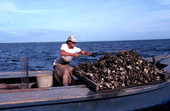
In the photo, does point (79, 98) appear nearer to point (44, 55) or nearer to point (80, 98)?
point (80, 98)

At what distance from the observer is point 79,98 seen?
15.6ft

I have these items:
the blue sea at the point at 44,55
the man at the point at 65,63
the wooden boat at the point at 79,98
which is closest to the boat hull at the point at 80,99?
the wooden boat at the point at 79,98

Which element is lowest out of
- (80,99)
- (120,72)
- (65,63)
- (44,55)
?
(44,55)

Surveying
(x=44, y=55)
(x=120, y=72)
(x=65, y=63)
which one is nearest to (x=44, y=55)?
(x=44, y=55)

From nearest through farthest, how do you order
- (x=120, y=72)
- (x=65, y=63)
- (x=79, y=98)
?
(x=79, y=98), (x=120, y=72), (x=65, y=63)

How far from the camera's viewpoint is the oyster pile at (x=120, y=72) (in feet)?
17.7

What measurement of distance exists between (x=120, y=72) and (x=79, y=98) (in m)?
1.56

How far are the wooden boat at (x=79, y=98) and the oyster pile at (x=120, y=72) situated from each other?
0.22 m

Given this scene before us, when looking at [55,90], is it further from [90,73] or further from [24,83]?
[24,83]

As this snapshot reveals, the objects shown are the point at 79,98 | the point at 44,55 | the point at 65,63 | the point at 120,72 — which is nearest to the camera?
the point at 79,98

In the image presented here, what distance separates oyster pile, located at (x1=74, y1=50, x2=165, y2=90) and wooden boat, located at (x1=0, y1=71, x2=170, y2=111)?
22cm

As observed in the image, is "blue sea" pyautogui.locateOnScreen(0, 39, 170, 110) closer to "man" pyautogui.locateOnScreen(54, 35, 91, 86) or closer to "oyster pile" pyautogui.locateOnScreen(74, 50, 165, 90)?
"man" pyautogui.locateOnScreen(54, 35, 91, 86)

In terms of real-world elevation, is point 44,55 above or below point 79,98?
below

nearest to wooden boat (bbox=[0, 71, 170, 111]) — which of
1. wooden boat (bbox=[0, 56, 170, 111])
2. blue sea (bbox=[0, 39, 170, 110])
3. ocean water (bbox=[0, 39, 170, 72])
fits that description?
wooden boat (bbox=[0, 56, 170, 111])
